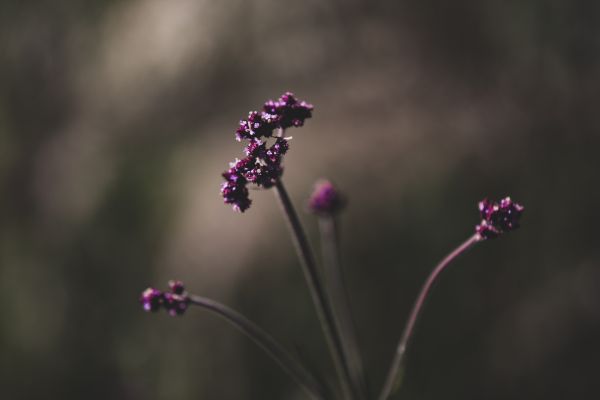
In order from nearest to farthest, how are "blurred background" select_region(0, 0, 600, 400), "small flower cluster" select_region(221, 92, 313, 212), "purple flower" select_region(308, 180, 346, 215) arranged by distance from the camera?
"small flower cluster" select_region(221, 92, 313, 212) → "purple flower" select_region(308, 180, 346, 215) → "blurred background" select_region(0, 0, 600, 400)

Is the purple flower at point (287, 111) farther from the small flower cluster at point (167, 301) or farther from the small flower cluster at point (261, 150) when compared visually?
the small flower cluster at point (167, 301)

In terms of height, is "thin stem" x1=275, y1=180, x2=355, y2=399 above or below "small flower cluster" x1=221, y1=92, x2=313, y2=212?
below

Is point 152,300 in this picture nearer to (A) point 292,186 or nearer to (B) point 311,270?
(B) point 311,270

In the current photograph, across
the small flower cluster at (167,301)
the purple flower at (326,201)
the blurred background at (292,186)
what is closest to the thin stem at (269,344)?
the small flower cluster at (167,301)

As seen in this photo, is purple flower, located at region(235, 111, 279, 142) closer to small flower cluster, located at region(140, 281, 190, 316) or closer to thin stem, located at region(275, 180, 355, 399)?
thin stem, located at region(275, 180, 355, 399)

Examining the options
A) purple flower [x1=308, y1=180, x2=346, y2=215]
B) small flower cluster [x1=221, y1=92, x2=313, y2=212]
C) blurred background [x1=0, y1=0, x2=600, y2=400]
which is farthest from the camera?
blurred background [x1=0, y1=0, x2=600, y2=400]

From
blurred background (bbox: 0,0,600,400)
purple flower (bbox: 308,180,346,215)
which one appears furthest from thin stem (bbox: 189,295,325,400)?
blurred background (bbox: 0,0,600,400)

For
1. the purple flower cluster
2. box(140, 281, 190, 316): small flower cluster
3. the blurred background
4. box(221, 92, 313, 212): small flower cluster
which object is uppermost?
the blurred background

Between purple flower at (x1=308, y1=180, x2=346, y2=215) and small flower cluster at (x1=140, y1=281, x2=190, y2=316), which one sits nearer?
small flower cluster at (x1=140, y1=281, x2=190, y2=316)
